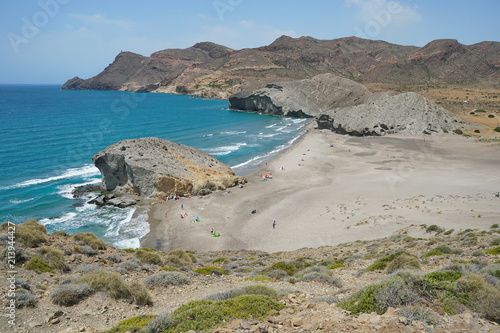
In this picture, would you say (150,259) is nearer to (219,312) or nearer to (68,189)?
(219,312)

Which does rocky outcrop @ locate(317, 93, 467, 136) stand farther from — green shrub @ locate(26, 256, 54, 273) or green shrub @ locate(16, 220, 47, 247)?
green shrub @ locate(26, 256, 54, 273)

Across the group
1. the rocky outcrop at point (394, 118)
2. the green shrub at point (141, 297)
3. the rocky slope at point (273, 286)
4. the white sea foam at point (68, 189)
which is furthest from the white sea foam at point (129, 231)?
the rocky outcrop at point (394, 118)

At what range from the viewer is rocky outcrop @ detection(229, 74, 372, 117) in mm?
100625

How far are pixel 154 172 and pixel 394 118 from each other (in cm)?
5499

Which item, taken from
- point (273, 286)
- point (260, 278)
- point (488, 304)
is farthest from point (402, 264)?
point (488, 304)

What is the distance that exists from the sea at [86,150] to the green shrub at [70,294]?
15056 mm

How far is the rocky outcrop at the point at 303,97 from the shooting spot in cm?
10062

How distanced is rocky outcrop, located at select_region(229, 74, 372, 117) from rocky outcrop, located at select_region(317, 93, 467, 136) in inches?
923

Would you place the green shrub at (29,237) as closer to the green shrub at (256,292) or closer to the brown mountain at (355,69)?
the green shrub at (256,292)

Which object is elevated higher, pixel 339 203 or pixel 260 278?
pixel 260 278

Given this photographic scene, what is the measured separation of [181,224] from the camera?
2795cm

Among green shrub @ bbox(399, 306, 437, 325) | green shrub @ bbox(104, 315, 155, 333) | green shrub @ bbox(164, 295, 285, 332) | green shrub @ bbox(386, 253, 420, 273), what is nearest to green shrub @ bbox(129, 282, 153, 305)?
green shrub @ bbox(104, 315, 155, 333)

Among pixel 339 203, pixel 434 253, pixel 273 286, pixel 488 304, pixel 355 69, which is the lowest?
pixel 339 203

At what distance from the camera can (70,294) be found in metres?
9.35
